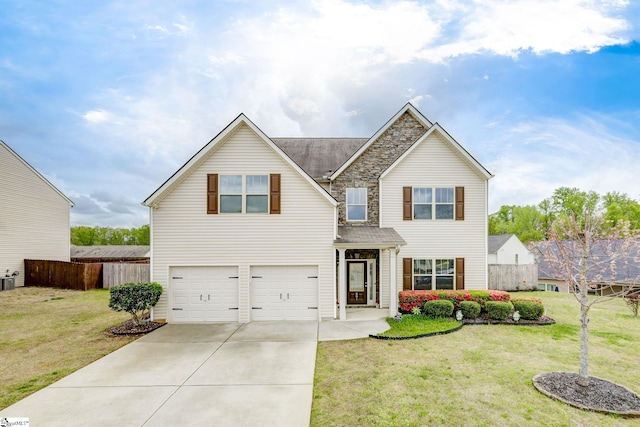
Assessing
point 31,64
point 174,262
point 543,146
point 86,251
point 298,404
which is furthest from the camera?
point 86,251

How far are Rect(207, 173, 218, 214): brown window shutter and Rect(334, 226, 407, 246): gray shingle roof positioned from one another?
493cm

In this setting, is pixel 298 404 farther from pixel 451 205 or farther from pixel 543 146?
pixel 543 146

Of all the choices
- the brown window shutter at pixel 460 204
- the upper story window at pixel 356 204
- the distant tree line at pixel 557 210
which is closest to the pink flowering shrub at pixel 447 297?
the brown window shutter at pixel 460 204

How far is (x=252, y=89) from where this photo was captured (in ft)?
60.8

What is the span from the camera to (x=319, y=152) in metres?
17.7

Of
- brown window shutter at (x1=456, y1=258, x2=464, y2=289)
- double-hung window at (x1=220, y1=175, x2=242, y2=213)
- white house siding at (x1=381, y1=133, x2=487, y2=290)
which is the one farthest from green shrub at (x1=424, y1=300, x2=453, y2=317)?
double-hung window at (x1=220, y1=175, x2=242, y2=213)

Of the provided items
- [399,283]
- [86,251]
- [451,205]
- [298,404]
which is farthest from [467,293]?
[86,251]

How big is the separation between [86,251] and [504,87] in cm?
5098

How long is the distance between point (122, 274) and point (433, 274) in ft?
66.8

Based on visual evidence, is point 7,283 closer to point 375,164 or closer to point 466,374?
point 375,164

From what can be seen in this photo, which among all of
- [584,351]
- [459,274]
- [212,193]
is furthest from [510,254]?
[212,193]

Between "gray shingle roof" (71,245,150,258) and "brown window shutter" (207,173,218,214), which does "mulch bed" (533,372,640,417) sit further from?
"gray shingle roof" (71,245,150,258)

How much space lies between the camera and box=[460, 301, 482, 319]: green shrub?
1183 cm

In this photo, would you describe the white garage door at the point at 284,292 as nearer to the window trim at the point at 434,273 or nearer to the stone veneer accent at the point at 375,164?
the stone veneer accent at the point at 375,164
